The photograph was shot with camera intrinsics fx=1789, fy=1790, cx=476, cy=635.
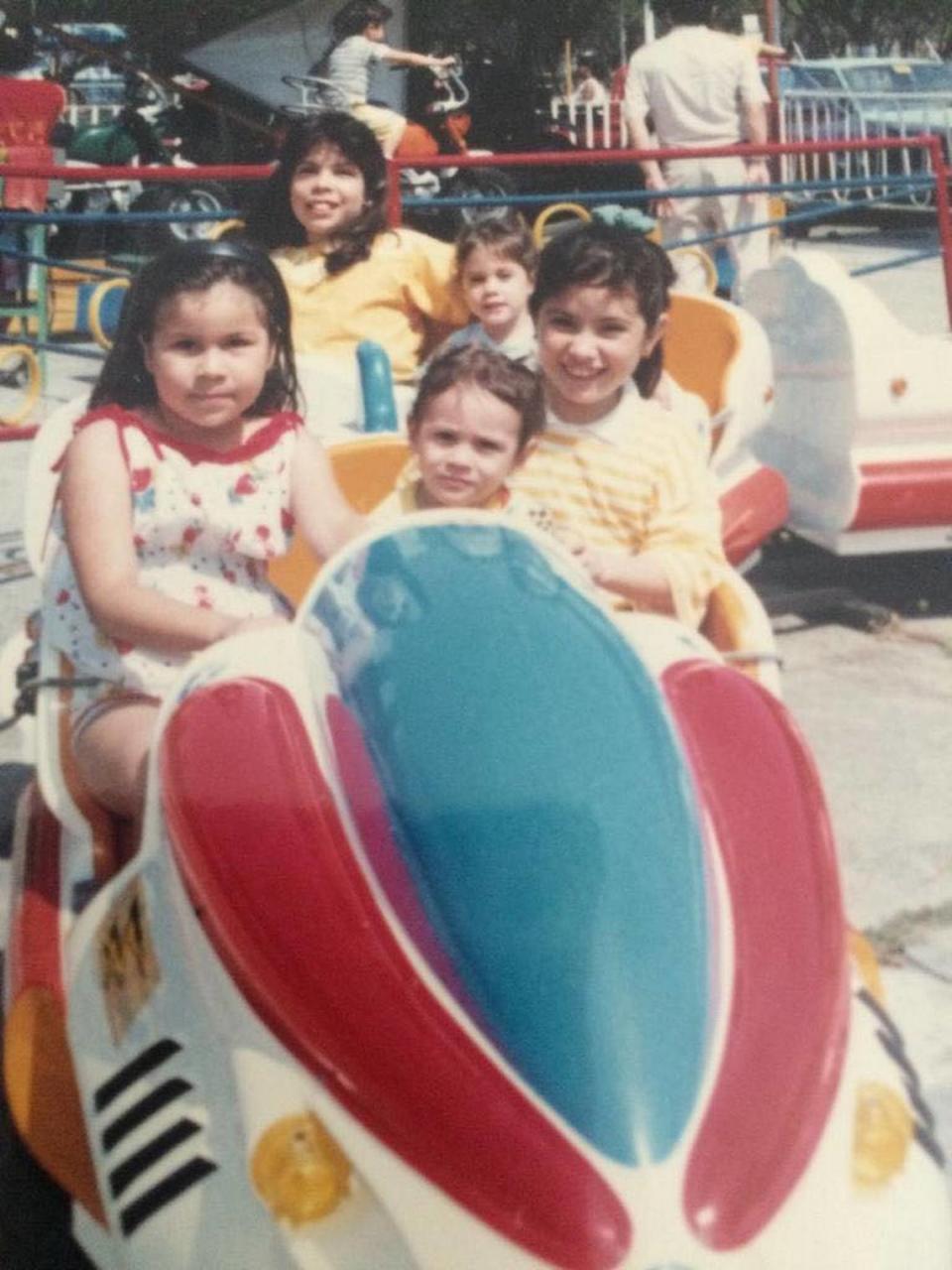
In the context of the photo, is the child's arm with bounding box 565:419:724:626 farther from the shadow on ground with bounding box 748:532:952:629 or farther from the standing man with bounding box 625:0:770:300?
the standing man with bounding box 625:0:770:300

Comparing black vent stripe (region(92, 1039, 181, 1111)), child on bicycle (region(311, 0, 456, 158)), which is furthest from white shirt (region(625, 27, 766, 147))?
black vent stripe (region(92, 1039, 181, 1111))

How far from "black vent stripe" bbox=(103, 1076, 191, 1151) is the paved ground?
1.15 meters

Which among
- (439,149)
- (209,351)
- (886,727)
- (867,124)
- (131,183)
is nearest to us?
(209,351)

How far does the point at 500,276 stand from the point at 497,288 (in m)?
0.03

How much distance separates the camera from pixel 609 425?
9.21 ft

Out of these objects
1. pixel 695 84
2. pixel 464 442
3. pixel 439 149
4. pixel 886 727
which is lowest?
pixel 886 727

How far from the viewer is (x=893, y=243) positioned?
562 inches

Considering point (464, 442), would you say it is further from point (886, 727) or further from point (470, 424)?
point (886, 727)

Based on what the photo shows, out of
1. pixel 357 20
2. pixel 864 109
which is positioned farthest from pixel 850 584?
pixel 864 109

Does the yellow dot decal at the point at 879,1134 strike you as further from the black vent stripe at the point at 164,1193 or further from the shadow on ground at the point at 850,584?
the shadow on ground at the point at 850,584

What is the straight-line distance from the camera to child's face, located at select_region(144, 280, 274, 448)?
7.87 ft

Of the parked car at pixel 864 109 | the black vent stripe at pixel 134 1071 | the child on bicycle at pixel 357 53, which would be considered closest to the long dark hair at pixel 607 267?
the black vent stripe at pixel 134 1071

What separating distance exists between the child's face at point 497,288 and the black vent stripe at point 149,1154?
104 inches

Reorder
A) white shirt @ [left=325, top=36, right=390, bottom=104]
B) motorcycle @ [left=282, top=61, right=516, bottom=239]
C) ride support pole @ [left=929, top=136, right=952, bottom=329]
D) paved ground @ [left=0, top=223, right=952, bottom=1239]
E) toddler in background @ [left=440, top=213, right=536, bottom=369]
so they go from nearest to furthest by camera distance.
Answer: paved ground @ [left=0, top=223, right=952, bottom=1239]
toddler in background @ [left=440, top=213, right=536, bottom=369]
ride support pole @ [left=929, top=136, right=952, bottom=329]
white shirt @ [left=325, top=36, right=390, bottom=104]
motorcycle @ [left=282, top=61, right=516, bottom=239]
